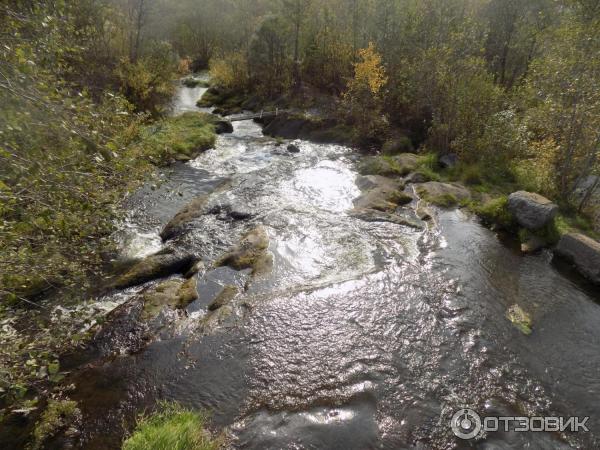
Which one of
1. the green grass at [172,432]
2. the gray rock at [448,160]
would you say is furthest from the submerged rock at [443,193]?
the green grass at [172,432]

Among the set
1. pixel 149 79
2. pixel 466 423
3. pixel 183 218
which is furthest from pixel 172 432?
pixel 149 79

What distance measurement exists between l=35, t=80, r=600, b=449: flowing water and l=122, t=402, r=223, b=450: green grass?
1.15ft

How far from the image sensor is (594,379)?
7.68 metres

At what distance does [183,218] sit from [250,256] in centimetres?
381

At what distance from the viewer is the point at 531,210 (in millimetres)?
12812

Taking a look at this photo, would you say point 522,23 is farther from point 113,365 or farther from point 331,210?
point 113,365

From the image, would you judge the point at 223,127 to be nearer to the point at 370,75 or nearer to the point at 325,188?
the point at 370,75

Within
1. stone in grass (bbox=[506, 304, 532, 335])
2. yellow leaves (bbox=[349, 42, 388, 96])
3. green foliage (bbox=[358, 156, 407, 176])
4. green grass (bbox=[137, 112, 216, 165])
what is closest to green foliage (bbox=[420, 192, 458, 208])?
green foliage (bbox=[358, 156, 407, 176])

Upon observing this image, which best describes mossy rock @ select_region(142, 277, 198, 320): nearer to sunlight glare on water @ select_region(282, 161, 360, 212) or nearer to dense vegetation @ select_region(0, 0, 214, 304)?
dense vegetation @ select_region(0, 0, 214, 304)

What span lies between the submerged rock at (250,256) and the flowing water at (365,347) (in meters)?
0.29

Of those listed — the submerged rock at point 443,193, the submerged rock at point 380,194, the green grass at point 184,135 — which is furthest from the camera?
the green grass at point 184,135

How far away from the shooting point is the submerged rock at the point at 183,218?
1280 cm

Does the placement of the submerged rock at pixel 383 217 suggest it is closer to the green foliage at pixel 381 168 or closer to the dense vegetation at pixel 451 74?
the green foliage at pixel 381 168

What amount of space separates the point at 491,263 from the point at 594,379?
4.47 m
